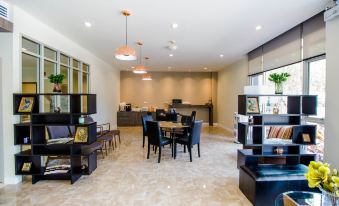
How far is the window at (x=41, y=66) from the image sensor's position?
12.1ft

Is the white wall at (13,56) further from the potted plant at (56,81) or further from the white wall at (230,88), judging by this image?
the white wall at (230,88)

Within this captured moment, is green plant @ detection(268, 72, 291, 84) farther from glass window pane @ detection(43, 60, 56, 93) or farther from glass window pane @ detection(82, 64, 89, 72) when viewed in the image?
glass window pane @ detection(82, 64, 89, 72)

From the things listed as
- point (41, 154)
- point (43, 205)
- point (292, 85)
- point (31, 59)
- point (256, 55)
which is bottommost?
point (43, 205)

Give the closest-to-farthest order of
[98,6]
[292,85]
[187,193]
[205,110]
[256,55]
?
[187,193] < [98,6] < [292,85] < [256,55] < [205,110]

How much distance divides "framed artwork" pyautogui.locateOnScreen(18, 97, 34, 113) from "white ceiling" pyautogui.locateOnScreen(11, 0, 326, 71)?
1.59m

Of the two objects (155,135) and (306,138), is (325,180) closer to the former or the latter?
(306,138)

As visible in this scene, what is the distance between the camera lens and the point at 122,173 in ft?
12.5

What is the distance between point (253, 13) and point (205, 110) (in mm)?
7678

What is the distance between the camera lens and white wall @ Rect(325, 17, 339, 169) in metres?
3.01

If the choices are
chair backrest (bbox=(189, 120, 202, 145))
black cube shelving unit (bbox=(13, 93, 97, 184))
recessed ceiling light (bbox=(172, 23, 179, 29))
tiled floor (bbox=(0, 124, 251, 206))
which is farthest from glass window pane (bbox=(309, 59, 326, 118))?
black cube shelving unit (bbox=(13, 93, 97, 184))

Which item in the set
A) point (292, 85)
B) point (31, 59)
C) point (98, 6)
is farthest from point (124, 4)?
point (292, 85)

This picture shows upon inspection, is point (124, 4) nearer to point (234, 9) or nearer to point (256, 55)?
point (234, 9)

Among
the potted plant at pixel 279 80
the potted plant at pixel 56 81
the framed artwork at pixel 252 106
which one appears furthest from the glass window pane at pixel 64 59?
the potted plant at pixel 279 80

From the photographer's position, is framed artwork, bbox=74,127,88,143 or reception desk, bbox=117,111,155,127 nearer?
framed artwork, bbox=74,127,88,143
